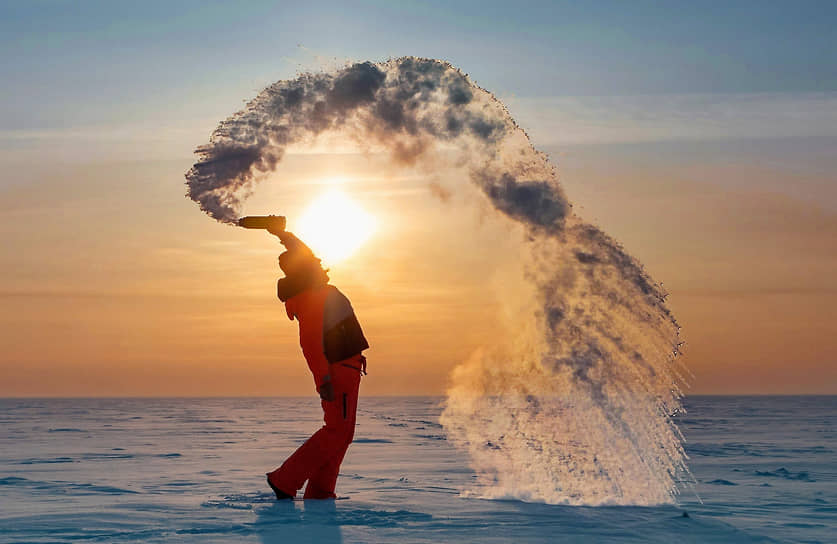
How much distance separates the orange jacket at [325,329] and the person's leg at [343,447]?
216 mm

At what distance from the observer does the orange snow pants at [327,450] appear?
8.94 m

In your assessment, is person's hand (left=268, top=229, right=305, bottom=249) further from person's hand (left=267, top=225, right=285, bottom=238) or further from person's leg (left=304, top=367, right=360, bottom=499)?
person's leg (left=304, top=367, right=360, bottom=499)

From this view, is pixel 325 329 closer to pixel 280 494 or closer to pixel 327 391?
pixel 327 391

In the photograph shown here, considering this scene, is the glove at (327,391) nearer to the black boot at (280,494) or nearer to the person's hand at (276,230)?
the black boot at (280,494)

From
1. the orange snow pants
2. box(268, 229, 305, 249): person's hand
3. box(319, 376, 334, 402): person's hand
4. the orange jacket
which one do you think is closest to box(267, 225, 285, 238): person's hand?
box(268, 229, 305, 249): person's hand

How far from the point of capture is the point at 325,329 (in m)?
9.31

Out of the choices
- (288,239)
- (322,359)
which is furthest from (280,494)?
(288,239)

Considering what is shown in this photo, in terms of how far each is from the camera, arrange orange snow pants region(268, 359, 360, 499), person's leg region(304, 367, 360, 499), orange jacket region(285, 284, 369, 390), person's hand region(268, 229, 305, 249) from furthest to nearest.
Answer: person's hand region(268, 229, 305, 249), orange jacket region(285, 284, 369, 390), person's leg region(304, 367, 360, 499), orange snow pants region(268, 359, 360, 499)

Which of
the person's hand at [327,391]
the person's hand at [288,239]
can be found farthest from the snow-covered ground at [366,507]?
the person's hand at [288,239]

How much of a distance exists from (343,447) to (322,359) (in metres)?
0.97

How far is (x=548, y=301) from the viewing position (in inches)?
431

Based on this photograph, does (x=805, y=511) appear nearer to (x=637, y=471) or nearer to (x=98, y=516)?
(x=637, y=471)

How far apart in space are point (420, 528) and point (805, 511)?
483 cm

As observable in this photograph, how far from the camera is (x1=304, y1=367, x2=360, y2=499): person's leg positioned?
30.0 ft
